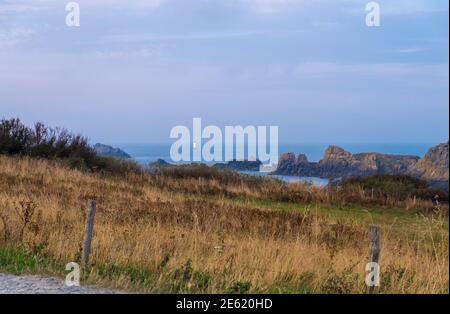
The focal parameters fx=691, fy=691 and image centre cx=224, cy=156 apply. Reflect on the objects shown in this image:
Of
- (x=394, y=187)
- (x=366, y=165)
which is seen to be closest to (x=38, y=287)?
(x=394, y=187)

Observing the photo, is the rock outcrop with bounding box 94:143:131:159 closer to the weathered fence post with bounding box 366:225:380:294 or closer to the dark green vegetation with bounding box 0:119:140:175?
the dark green vegetation with bounding box 0:119:140:175

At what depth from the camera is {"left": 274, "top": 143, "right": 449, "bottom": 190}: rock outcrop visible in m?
38.1

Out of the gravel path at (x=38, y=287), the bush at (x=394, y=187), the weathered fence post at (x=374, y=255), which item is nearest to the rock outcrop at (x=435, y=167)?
the bush at (x=394, y=187)

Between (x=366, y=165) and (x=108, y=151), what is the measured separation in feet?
64.2

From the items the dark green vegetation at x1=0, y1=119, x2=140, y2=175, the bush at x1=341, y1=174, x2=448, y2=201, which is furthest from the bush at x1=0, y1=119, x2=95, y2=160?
the bush at x1=341, y1=174, x2=448, y2=201

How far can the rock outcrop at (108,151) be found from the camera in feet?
150

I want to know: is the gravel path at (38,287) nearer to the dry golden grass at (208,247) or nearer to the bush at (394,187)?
the dry golden grass at (208,247)

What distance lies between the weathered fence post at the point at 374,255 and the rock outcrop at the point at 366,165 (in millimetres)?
28760

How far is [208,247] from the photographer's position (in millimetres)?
12305

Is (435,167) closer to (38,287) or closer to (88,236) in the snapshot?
(88,236)

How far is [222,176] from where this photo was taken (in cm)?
4019
